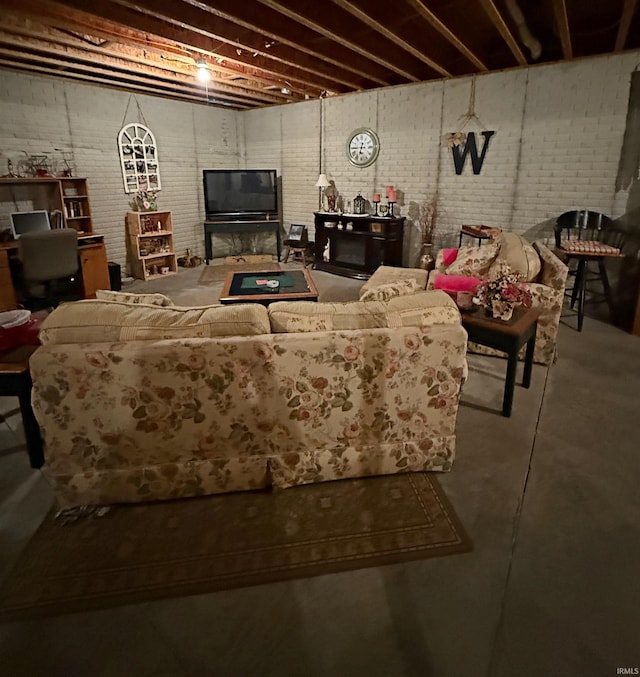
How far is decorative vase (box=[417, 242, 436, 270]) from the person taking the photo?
577cm

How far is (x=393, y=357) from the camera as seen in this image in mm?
1995

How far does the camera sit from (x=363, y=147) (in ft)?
21.5

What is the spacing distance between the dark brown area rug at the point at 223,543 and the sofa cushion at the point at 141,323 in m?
0.77

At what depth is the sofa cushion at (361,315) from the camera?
197 centimetres

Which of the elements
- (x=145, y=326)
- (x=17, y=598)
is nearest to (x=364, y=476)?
(x=145, y=326)

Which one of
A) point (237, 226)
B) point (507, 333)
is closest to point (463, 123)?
point (237, 226)

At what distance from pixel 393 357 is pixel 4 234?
486 centimetres

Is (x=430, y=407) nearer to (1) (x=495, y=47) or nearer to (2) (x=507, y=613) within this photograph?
(2) (x=507, y=613)

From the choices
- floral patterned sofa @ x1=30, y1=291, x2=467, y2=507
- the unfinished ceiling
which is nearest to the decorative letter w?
the unfinished ceiling

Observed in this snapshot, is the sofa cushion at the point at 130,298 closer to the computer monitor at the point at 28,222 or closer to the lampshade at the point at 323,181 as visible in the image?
the computer monitor at the point at 28,222

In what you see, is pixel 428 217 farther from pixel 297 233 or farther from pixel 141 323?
pixel 141 323

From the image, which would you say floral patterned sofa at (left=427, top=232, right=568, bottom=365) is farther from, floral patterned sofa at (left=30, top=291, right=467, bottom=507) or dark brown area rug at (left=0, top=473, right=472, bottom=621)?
dark brown area rug at (left=0, top=473, right=472, bottom=621)

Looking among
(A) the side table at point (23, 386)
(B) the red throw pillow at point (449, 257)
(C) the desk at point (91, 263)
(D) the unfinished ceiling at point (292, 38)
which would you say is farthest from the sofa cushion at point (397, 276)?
(C) the desk at point (91, 263)

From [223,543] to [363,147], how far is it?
5.98m
